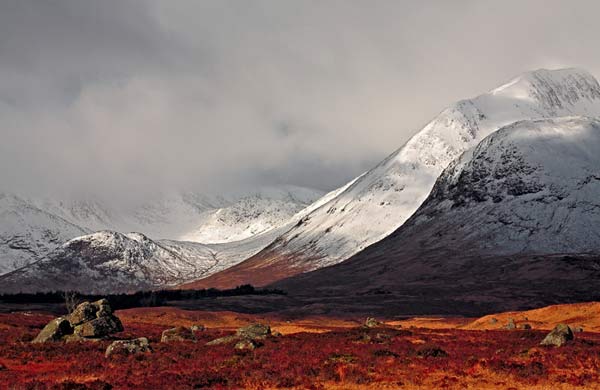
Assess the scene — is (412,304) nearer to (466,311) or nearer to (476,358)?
(466,311)

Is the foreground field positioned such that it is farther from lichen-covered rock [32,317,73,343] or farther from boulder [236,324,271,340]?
boulder [236,324,271,340]


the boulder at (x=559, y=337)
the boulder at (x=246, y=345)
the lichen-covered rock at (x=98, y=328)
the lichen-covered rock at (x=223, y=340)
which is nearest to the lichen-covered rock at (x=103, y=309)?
the lichen-covered rock at (x=98, y=328)

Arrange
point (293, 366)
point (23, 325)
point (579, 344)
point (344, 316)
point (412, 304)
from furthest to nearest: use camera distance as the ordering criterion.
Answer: point (412, 304), point (344, 316), point (23, 325), point (579, 344), point (293, 366)

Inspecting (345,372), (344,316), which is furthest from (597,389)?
(344,316)

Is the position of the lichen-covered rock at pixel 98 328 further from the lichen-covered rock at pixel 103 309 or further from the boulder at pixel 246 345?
the boulder at pixel 246 345

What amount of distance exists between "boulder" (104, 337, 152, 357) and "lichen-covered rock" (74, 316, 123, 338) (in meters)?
10.6

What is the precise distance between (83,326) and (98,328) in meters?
1.31

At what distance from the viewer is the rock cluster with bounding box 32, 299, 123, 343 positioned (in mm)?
56362

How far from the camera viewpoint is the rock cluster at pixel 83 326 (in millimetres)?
56362

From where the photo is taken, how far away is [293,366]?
38.4 metres

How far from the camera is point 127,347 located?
46.2 metres

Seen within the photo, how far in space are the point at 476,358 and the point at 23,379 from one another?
27.4m

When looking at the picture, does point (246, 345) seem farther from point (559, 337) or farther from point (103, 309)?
point (559, 337)

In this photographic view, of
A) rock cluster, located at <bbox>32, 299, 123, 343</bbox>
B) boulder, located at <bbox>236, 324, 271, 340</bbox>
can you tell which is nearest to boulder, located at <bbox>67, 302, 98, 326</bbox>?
rock cluster, located at <bbox>32, 299, 123, 343</bbox>
